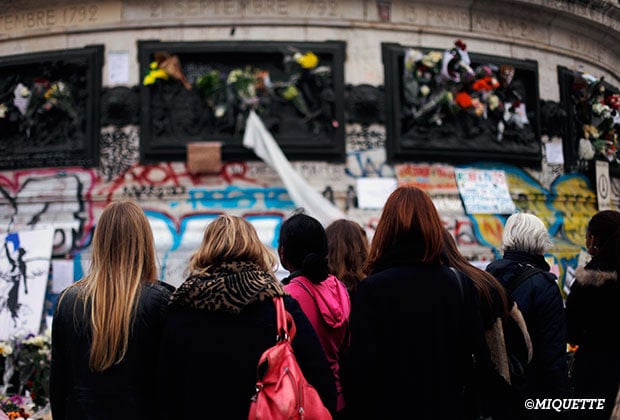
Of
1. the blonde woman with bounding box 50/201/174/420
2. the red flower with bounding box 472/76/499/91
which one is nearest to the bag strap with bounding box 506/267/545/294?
the blonde woman with bounding box 50/201/174/420

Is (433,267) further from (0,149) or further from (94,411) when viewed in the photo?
(0,149)

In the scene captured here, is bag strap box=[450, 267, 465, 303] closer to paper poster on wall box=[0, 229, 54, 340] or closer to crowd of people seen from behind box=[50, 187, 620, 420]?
crowd of people seen from behind box=[50, 187, 620, 420]

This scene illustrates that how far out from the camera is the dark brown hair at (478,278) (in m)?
3.89

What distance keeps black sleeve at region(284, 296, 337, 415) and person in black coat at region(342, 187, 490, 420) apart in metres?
0.12

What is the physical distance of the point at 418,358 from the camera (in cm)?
340

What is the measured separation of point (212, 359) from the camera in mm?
3289

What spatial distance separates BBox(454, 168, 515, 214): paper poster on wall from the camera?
10.6m

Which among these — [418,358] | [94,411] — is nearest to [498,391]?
[418,358]

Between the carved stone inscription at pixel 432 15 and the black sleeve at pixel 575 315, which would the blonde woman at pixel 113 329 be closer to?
the black sleeve at pixel 575 315

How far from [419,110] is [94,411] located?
27.0 ft

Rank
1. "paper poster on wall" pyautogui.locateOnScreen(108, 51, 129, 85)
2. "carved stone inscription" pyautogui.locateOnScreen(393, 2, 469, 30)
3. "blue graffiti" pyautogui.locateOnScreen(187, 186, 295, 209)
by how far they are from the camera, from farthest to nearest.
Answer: "carved stone inscription" pyautogui.locateOnScreen(393, 2, 469, 30), "paper poster on wall" pyautogui.locateOnScreen(108, 51, 129, 85), "blue graffiti" pyautogui.locateOnScreen(187, 186, 295, 209)

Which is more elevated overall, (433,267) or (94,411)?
(433,267)

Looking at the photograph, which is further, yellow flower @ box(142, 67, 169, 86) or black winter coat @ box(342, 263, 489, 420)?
yellow flower @ box(142, 67, 169, 86)

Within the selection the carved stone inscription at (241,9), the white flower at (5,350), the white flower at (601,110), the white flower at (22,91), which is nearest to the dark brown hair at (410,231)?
the white flower at (5,350)
